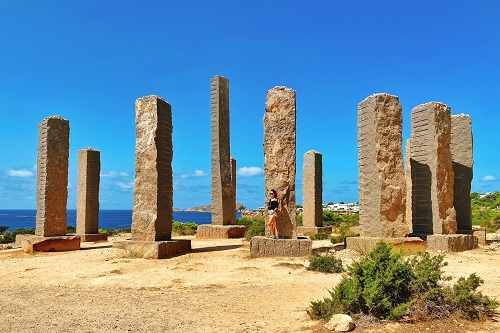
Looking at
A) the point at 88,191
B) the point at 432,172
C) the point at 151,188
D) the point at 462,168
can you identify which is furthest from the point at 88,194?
the point at 462,168

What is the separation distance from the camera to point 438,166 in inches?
442

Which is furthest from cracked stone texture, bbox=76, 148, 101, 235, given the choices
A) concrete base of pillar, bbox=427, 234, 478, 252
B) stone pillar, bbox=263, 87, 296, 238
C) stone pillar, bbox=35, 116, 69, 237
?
concrete base of pillar, bbox=427, 234, 478, 252

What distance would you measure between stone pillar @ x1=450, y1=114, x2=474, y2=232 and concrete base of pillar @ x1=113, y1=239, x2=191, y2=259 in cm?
850

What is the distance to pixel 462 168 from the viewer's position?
13055mm

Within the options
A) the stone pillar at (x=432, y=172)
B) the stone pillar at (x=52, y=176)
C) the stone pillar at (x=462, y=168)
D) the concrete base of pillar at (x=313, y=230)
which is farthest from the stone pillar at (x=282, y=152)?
the concrete base of pillar at (x=313, y=230)

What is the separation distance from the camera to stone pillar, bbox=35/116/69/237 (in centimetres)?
1255

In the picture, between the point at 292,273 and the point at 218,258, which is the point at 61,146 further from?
the point at 292,273

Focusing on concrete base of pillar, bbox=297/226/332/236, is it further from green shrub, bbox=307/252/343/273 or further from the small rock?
the small rock

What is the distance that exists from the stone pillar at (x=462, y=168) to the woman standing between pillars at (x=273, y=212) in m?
6.25

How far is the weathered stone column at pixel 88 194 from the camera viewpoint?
1564 centimetres

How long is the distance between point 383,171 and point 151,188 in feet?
18.5

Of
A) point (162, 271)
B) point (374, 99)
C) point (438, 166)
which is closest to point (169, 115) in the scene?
point (162, 271)

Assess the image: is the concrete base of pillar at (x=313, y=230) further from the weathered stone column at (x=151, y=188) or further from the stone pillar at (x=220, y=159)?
the weathered stone column at (x=151, y=188)

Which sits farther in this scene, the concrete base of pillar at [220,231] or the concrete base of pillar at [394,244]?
the concrete base of pillar at [220,231]
